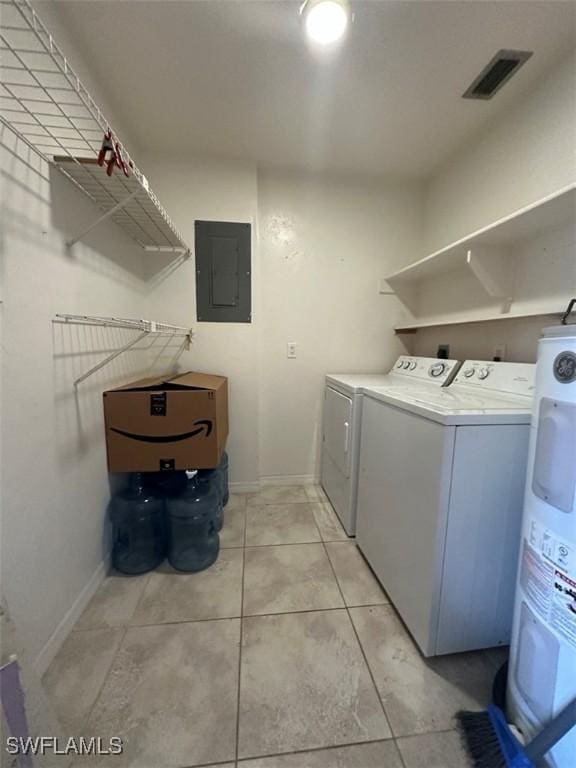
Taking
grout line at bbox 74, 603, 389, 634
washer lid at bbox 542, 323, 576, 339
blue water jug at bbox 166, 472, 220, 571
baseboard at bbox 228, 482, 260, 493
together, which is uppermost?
washer lid at bbox 542, 323, 576, 339

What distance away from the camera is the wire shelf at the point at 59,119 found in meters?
0.82

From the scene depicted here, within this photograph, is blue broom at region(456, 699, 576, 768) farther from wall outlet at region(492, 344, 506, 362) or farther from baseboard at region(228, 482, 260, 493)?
baseboard at region(228, 482, 260, 493)

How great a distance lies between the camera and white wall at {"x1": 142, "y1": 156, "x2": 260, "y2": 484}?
6.79ft

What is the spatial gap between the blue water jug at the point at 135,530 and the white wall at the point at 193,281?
82 cm

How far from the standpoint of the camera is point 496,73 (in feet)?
4.62

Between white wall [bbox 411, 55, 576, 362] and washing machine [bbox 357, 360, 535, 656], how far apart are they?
57 cm

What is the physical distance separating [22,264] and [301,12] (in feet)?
4.50

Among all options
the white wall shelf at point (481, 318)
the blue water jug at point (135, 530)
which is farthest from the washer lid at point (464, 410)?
the blue water jug at point (135, 530)

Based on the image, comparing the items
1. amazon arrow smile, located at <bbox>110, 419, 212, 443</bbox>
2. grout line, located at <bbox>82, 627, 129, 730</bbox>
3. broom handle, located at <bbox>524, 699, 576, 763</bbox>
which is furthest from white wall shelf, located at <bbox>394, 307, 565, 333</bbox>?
grout line, located at <bbox>82, 627, 129, 730</bbox>

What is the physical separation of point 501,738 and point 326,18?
2.40 metres

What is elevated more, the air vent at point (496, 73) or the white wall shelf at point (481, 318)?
the air vent at point (496, 73)

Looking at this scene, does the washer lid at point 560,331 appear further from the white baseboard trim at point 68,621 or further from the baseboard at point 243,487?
the baseboard at point 243,487

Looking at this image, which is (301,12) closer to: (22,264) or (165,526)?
(22,264)

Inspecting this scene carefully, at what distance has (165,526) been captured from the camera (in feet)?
5.30
